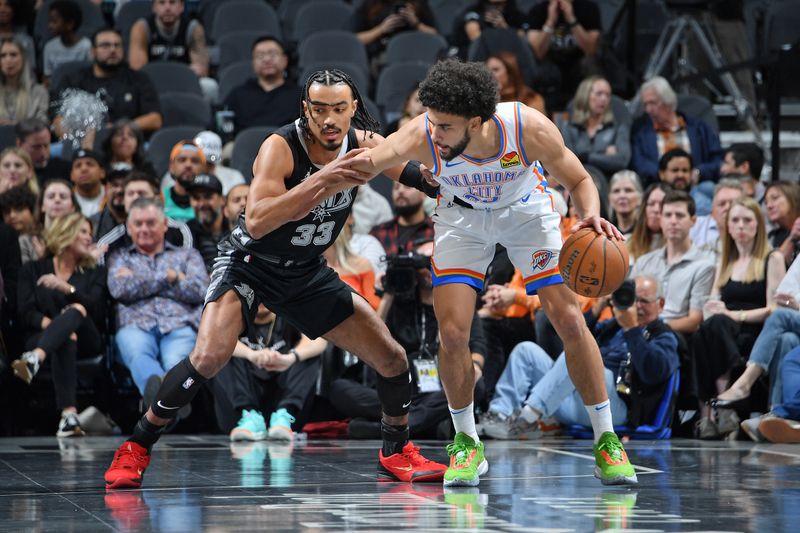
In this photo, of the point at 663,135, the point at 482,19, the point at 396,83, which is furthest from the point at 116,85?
the point at 663,135

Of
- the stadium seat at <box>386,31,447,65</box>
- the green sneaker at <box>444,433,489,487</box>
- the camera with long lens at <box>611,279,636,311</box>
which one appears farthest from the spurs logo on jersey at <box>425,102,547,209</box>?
the stadium seat at <box>386,31,447,65</box>

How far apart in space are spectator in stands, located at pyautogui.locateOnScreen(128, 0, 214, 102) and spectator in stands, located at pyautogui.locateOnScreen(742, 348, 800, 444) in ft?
19.5

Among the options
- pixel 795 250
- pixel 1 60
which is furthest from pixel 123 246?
pixel 795 250

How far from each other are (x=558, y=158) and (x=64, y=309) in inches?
162

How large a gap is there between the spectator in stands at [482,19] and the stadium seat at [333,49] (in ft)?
2.91

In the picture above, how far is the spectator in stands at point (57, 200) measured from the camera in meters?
7.86

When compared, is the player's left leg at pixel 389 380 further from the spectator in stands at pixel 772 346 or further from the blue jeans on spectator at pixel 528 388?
the spectator in stands at pixel 772 346

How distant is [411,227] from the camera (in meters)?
8.00

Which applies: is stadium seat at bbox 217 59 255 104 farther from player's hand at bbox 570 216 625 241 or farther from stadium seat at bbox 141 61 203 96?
player's hand at bbox 570 216 625 241

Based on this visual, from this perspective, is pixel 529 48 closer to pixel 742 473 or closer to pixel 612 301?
pixel 612 301

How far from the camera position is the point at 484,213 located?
4652 mm

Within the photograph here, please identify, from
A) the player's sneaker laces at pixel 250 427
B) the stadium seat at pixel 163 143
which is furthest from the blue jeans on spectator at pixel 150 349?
the stadium seat at pixel 163 143

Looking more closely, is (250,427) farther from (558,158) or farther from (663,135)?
(663,135)

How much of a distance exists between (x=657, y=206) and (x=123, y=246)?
3.53 meters
